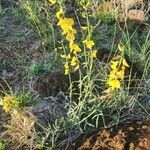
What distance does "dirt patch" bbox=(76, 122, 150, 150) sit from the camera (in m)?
3.04

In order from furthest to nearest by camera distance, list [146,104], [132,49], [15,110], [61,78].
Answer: [132,49], [61,78], [146,104], [15,110]

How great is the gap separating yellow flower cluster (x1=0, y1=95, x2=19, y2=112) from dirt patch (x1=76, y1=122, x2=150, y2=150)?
1.70ft

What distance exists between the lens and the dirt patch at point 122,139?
3045 millimetres

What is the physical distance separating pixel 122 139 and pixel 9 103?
77 centimetres

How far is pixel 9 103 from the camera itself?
3.23 metres

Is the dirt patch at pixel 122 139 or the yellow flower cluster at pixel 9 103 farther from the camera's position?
the yellow flower cluster at pixel 9 103

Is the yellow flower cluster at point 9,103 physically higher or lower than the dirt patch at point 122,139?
higher

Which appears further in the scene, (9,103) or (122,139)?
(9,103)

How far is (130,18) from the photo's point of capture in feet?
14.7

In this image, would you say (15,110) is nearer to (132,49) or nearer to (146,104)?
(146,104)

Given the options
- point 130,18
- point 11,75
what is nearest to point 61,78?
point 11,75

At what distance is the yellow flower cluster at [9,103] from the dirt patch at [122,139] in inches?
20.5

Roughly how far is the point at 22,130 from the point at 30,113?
0.41 ft

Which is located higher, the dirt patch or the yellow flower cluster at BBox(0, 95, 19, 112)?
the yellow flower cluster at BBox(0, 95, 19, 112)
